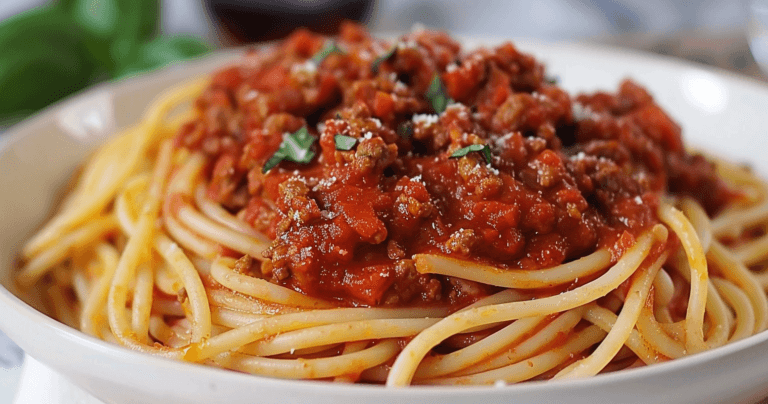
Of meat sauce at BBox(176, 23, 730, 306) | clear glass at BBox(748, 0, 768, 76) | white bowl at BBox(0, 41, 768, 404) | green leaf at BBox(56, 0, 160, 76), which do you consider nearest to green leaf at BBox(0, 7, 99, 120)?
green leaf at BBox(56, 0, 160, 76)

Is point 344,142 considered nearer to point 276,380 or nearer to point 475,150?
point 475,150

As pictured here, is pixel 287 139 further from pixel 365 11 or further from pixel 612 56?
pixel 365 11

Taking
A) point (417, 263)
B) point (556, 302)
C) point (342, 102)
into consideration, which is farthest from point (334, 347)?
point (342, 102)

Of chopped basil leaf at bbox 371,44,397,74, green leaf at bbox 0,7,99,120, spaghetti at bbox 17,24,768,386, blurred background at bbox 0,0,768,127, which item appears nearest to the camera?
spaghetti at bbox 17,24,768,386

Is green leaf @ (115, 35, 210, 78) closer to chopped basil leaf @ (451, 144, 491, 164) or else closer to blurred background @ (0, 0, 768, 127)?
blurred background @ (0, 0, 768, 127)

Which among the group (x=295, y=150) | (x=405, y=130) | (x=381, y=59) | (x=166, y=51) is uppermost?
(x=381, y=59)

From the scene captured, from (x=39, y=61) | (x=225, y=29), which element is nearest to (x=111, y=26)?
(x=39, y=61)
